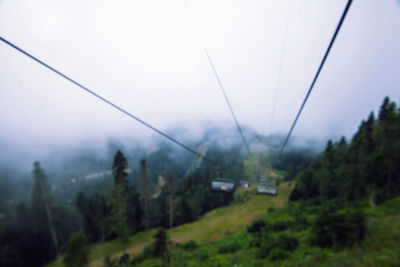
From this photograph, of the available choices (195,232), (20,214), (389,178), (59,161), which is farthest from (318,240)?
(59,161)

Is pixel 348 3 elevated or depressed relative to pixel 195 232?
elevated

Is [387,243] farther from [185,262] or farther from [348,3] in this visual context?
[348,3]

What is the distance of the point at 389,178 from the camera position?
30.6m

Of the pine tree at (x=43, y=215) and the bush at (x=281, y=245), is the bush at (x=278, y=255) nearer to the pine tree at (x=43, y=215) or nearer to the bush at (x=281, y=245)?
the bush at (x=281, y=245)

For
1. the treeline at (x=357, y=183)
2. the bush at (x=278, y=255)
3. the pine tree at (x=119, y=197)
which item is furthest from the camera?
the pine tree at (x=119, y=197)

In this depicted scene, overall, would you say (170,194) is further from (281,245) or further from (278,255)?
(278,255)

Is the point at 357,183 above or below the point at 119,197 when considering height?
below

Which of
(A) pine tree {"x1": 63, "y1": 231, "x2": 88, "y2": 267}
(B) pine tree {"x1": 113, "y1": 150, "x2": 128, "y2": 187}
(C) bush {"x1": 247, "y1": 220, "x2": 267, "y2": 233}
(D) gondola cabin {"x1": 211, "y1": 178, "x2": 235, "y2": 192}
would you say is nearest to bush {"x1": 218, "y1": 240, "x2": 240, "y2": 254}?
(C) bush {"x1": 247, "y1": 220, "x2": 267, "y2": 233}

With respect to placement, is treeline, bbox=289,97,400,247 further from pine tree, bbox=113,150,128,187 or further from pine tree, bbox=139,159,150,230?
pine tree, bbox=139,159,150,230

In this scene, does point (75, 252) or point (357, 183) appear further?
point (357, 183)

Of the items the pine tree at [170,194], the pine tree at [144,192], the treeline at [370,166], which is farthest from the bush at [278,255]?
the pine tree at [170,194]

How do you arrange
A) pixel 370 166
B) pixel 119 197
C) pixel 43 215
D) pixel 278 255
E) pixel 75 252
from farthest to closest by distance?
pixel 370 166, pixel 43 215, pixel 119 197, pixel 278 255, pixel 75 252

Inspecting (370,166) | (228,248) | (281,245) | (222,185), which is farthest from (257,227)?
(370,166)

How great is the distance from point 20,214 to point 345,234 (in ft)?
169
